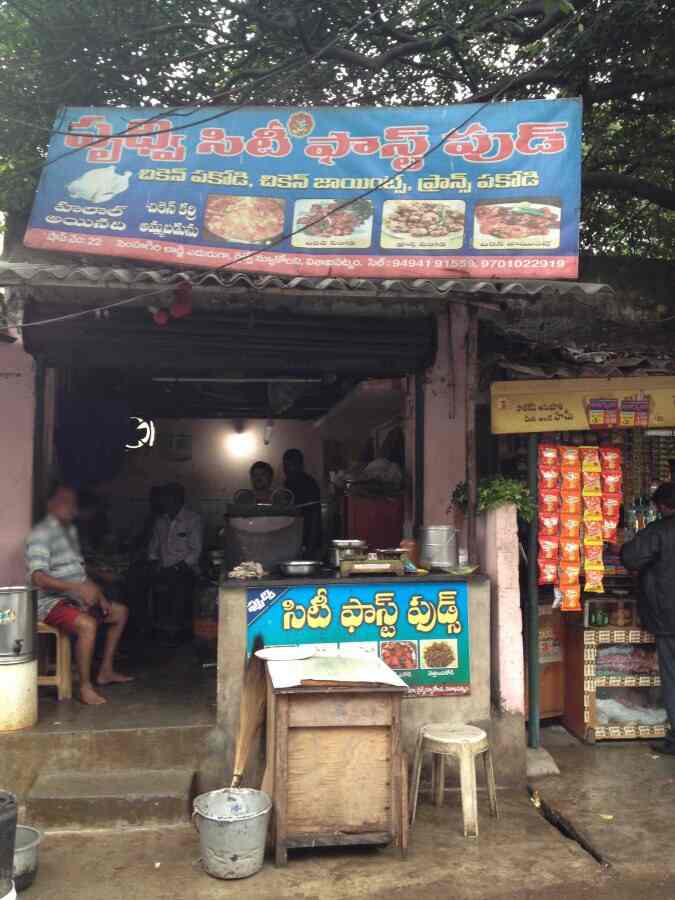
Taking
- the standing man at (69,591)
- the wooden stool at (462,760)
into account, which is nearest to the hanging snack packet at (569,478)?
the wooden stool at (462,760)

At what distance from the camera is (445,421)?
6.94 meters

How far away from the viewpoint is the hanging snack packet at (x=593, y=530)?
6.18m

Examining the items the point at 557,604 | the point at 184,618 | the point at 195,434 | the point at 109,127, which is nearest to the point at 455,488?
the point at 557,604

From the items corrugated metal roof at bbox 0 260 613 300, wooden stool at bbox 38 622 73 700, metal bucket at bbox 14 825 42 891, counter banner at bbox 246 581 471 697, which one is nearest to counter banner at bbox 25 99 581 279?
corrugated metal roof at bbox 0 260 613 300

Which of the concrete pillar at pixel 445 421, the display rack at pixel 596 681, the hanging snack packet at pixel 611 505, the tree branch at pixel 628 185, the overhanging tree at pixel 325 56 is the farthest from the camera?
the tree branch at pixel 628 185

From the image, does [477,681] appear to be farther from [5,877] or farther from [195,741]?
[5,877]

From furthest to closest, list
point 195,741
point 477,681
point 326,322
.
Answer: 1. point 326,322
2. point 477,681
3. point 195,741

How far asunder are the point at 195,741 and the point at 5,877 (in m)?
1.76

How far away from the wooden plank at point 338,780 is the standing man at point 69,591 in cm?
221

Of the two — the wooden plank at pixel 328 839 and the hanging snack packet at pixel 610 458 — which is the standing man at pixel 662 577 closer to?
the hanging snack packet at pixel 610 458

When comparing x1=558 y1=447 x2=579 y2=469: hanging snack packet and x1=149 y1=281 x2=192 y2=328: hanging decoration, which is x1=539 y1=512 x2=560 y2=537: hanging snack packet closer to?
x1=558 y1=447 x2=579 y2=469: hanging snack packet

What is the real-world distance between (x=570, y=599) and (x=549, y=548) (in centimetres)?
44

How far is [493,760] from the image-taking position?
18.7 ft

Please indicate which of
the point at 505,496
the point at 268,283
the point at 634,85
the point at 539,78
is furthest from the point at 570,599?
the point at 634,85
